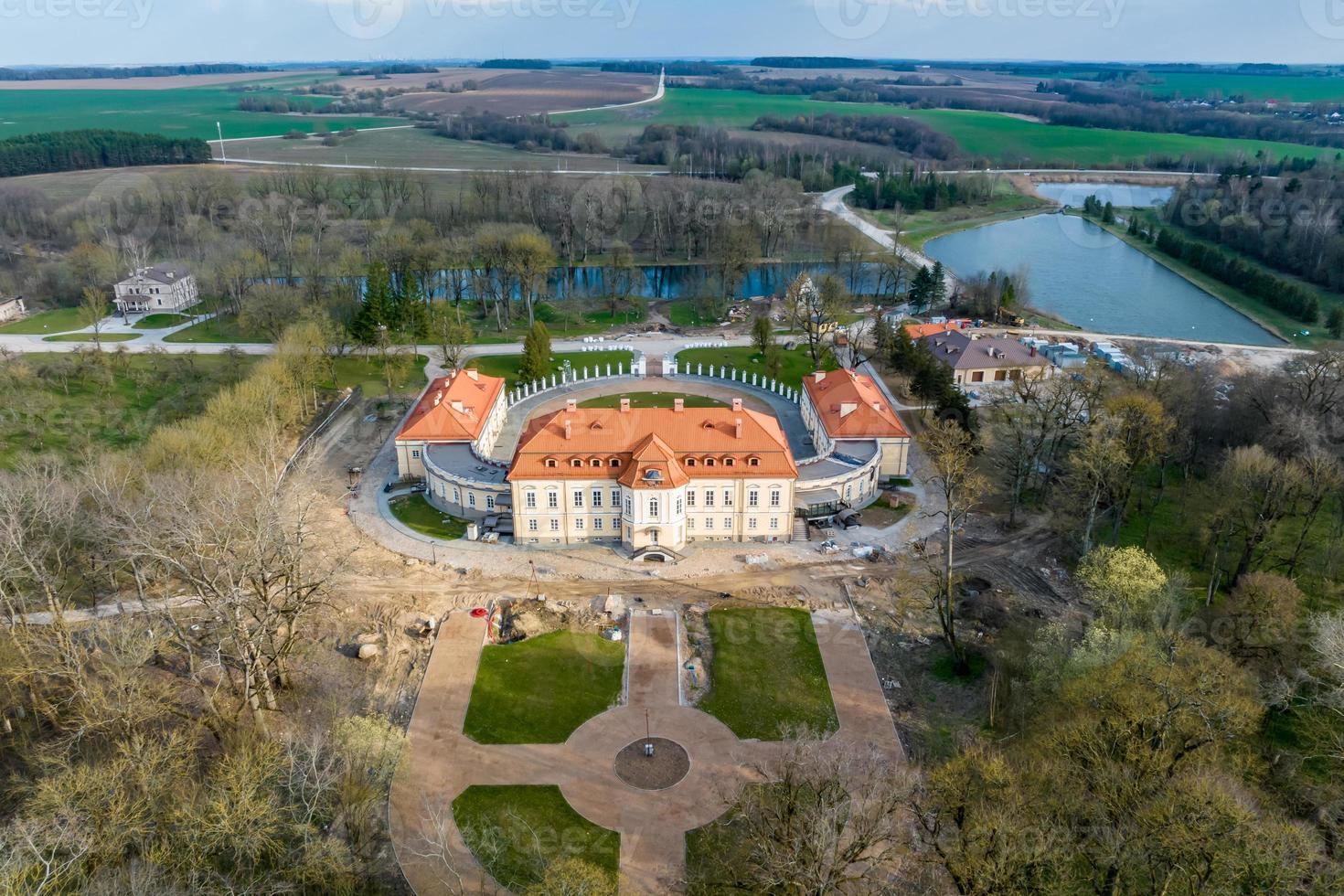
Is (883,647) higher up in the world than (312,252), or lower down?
lower down

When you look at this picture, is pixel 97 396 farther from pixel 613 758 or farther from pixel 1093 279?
pixel 1093 279

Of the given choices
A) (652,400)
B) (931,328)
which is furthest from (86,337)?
(931,328)

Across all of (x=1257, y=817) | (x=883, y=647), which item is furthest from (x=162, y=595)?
(x=1257, y=817)

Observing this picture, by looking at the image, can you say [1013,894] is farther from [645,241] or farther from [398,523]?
[645,241]

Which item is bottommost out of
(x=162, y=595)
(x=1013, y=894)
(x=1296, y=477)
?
(x=162, y=595)

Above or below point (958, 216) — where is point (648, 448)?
below
